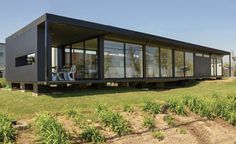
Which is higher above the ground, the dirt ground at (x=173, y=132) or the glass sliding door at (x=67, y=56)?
the glass sliding door at (x=67, y=56)

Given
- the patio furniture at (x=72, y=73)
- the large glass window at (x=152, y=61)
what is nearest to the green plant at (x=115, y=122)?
the patio furniture at (x=72, y=73)

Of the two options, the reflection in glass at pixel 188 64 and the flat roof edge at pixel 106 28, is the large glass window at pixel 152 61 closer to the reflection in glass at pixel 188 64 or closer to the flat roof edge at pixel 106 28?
the flat roof edge at pixel 106 28

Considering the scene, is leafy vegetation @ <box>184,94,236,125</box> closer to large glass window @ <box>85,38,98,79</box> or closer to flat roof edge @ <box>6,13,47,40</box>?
flat roof edge @ <box>6,13,47,40</box>

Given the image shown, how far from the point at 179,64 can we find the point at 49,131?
1635cm

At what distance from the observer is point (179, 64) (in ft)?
66.2

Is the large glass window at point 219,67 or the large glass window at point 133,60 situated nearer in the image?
the large glass window at point 133,60

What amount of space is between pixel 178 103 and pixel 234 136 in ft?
5.63

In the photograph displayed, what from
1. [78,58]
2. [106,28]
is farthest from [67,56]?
[106,28]

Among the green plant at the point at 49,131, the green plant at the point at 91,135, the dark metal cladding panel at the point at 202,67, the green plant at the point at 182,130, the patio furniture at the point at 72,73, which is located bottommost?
the green plant at the point at 182,130

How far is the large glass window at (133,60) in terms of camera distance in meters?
15.4

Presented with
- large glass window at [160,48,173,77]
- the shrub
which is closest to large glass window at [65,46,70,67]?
large glass window at [160,48,173,77]

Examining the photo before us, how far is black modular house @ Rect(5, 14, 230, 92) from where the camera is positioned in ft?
37.4

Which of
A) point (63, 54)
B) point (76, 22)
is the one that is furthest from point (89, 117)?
point (63, 54)

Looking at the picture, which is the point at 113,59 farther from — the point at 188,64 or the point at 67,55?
the point at 188,64
